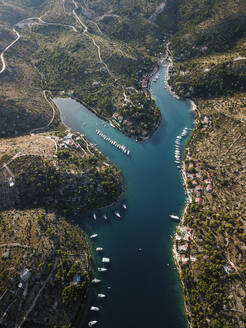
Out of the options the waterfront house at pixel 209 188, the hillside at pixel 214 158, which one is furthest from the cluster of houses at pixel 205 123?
the waterfront house at pixel 209 188

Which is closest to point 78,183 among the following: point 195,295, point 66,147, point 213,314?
point 66,147

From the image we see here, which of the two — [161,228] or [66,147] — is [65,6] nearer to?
[66,147]

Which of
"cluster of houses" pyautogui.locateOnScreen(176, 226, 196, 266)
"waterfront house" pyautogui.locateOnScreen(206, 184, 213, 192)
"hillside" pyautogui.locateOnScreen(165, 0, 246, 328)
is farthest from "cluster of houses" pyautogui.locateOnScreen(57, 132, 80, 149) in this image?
"waterfront house" pyautogui.locateOnScreen(206, 184, 213, 192)

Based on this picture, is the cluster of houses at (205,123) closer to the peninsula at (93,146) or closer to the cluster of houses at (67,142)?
the peninsula at (93,146)

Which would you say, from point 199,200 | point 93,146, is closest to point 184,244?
point 199,200

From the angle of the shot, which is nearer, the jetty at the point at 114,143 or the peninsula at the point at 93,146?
the peninsula at the point at 93,146
